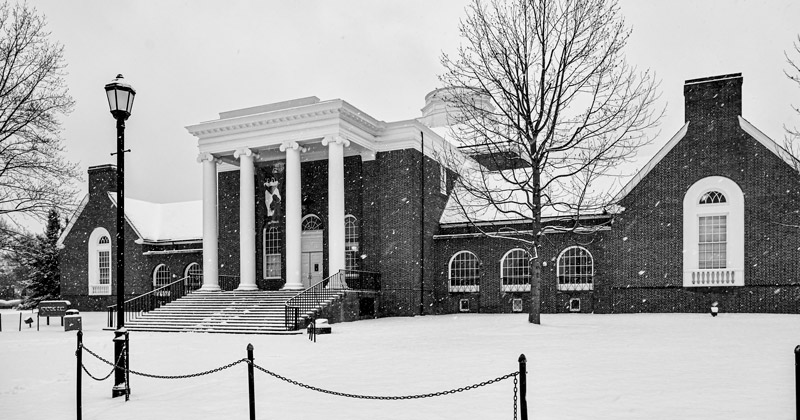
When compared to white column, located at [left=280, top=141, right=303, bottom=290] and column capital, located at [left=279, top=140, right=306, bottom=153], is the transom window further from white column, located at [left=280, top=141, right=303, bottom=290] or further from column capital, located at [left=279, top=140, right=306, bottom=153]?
column capital, located at [left=279, top=140, right=306, bottom=153]

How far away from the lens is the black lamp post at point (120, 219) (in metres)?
9.91

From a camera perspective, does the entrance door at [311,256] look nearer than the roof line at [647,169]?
No

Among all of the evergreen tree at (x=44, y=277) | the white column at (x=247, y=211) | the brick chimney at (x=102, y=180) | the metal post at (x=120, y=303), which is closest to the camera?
the metal post at (x=120, y=303)

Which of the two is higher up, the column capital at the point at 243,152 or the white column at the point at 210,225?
the column capital at the point at 243,152

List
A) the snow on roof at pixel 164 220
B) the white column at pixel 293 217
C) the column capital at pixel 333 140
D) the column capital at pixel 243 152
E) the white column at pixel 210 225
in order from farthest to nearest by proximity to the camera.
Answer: the snow on roof at pixel 164 220 < the white column at pixel 210 225 < the column capital at pixel 243 152 < the column capital at pixel 333 140 < the white column at pixel 293 217

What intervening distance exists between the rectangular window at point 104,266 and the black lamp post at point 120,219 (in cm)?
3022

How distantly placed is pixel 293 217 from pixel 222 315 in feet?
17.1

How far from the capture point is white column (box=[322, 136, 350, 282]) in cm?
2680

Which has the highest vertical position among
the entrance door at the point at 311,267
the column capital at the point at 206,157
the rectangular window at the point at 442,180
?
the column capital at the point at 206,157

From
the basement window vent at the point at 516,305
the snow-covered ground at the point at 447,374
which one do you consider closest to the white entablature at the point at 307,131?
the basement window vent at the point at 516,305

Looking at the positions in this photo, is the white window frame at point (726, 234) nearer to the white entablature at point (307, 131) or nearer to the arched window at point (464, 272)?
the arched window at point (464, 272)

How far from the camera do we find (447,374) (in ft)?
36.7

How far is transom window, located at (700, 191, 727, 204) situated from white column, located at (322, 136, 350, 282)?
15.0 m

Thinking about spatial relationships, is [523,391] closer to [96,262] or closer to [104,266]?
[104,266]
